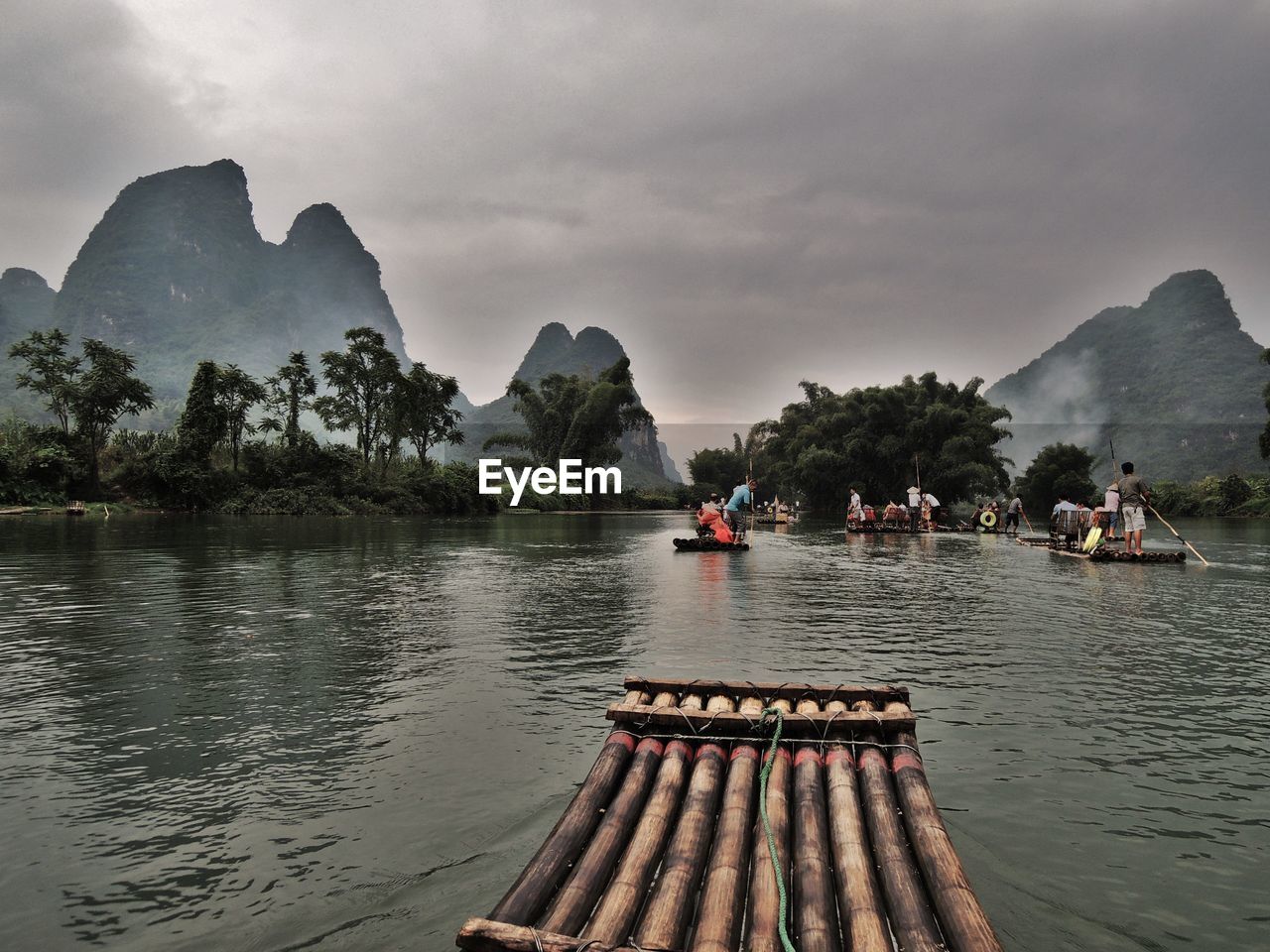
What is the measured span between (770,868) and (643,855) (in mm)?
672

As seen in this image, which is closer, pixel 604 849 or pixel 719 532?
pixel 604 849

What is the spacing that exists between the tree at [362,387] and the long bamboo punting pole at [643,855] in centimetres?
6769

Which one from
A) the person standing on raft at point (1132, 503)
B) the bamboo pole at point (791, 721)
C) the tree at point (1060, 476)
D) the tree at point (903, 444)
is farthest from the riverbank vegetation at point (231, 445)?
the tree at point (1060, 476)

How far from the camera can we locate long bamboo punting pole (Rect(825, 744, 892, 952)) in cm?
335

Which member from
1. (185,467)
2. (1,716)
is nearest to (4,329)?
(185,467)

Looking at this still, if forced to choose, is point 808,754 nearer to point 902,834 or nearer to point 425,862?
point 902,834

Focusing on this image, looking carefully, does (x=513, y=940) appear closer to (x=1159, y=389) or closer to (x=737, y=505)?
(x=737, y=505)

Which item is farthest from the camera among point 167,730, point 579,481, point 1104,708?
point 579,481

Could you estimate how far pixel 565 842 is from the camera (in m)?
4.12

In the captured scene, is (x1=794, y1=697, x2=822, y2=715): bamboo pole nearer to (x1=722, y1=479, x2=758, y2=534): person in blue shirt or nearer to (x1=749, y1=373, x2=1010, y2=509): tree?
(x1=722, y1=479, x2=758, y2=534): person in blue shirt

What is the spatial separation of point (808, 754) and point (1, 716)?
26.4 feet

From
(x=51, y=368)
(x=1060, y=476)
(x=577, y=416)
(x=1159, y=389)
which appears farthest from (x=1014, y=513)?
(x=1159, y=389)

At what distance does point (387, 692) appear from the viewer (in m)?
8.70

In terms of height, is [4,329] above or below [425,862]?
above
